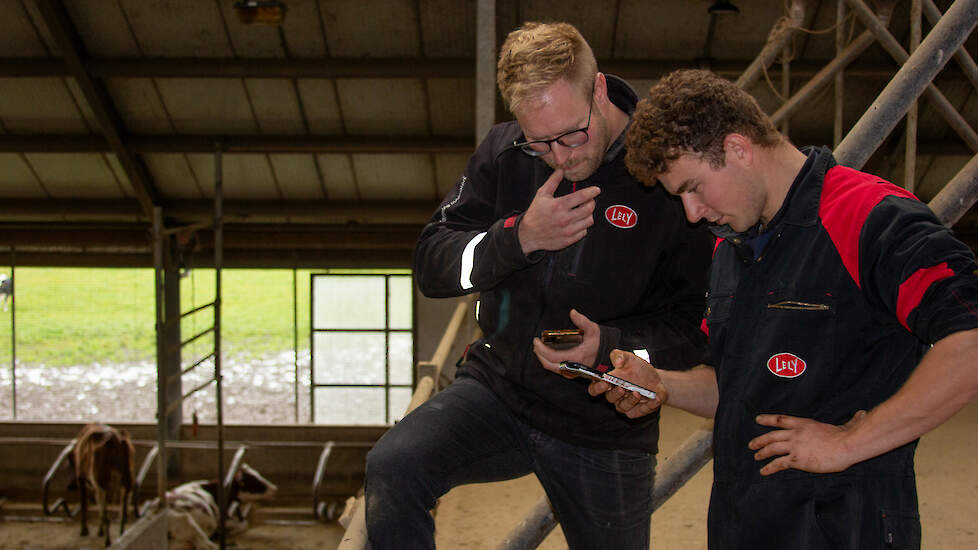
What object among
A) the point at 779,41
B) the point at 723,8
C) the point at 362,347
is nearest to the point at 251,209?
the point at 362,347

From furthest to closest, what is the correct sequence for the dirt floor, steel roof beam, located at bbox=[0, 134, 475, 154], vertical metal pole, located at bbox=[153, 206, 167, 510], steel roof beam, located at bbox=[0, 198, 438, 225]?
steel roof beam, located at bbox=[0, 198, 438, 225]
steel roof beam, located at bbox=[0, 134, 475, 154]
vertical metal pole, located at bbox=[153, 206, 167, 510]
the dirt floor

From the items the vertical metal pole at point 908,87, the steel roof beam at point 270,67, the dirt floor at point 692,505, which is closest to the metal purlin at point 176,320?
the steel roof beam at point 270,67

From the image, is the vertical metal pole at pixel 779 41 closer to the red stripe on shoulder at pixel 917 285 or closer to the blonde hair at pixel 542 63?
the blonde hair at pixel 542 63

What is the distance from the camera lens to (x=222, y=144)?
388 inches

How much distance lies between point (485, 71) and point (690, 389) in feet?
12.9

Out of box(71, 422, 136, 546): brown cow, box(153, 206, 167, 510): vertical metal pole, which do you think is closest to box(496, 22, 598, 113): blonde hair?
box(153, 206, 167, 510): vertical metal pole

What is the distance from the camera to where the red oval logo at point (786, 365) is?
1677 millimetres

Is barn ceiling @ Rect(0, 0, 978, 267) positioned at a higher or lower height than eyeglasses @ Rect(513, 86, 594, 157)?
lower

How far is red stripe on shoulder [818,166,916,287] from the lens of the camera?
1.56 metres

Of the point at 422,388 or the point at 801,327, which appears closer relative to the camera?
the point at 801,327

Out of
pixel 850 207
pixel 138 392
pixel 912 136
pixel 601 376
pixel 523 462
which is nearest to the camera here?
pixel 850 207

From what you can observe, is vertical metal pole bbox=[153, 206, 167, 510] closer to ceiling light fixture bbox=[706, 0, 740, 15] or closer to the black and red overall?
ceiling light fixture bbox=[706, 0, 740, 15]

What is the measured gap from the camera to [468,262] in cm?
210

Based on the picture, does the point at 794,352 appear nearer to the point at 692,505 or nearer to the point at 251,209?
the point at 692,505
